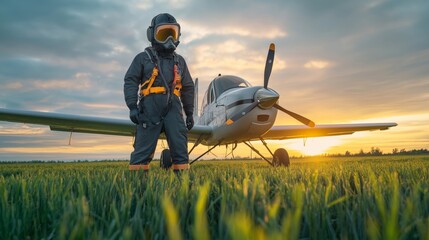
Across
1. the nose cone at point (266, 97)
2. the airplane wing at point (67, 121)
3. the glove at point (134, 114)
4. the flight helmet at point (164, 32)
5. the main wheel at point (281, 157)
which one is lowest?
the main wheel at point (281, 157)

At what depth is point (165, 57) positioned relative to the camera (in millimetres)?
5203

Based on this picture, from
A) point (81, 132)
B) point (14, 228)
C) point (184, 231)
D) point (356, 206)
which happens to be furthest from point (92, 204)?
point (81, 132)

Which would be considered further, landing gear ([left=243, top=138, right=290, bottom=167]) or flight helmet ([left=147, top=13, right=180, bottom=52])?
landing gear ([left=243, top=138, right=290, bottom=167])

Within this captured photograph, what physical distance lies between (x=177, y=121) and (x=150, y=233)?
13.0ft

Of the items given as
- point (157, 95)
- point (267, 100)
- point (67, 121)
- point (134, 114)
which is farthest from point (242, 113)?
point (67, 121)

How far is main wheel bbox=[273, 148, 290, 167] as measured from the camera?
8812 millimetres

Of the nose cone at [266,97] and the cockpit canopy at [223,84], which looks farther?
the cockpit canopy at [223,84]

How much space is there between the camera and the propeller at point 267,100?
23.8 feet

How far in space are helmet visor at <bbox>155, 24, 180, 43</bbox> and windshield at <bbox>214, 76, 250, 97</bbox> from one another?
3897 millimetres

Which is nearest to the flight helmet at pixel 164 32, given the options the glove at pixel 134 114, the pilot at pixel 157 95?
the pilot at pixel 157 95

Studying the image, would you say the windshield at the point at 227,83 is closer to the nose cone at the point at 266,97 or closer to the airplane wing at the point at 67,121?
the airplane wing at the point at 67,121

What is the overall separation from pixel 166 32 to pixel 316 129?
31.0ft

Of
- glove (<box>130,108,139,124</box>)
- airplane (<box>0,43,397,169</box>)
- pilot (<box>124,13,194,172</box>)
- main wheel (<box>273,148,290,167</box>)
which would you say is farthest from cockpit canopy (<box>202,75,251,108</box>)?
glove (<box>130,108,139,124</box>)

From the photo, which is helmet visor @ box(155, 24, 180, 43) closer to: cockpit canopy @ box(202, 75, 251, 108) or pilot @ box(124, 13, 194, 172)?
pilot @ box(124, 13, 194, 172)
